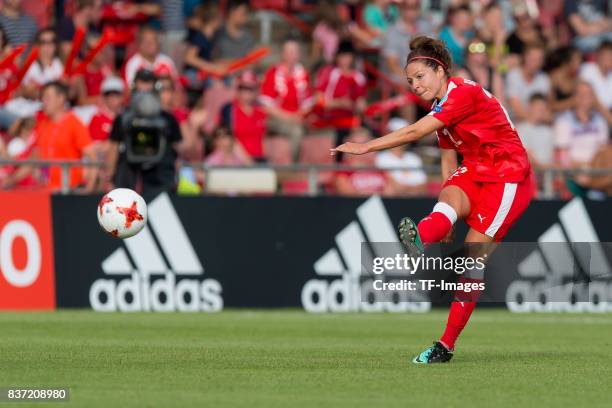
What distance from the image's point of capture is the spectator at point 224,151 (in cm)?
1803

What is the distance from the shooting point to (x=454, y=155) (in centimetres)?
1074

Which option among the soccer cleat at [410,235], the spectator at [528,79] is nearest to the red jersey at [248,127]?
the spectator at [528,79]

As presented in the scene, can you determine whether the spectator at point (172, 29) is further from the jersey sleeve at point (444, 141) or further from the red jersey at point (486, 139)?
the red jersey at point (486, 139)

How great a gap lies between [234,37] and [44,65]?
3.08 meters

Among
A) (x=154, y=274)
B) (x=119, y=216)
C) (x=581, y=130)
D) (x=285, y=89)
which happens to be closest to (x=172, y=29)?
(x=285, y=89)

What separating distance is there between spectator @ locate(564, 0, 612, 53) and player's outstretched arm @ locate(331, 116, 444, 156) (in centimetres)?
1347

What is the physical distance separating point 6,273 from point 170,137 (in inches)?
98.9

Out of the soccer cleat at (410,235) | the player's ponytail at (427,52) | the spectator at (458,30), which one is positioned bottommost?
the soccer cleat at (410,235)

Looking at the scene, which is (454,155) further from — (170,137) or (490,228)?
(170,137)

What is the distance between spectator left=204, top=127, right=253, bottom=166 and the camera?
18.0m

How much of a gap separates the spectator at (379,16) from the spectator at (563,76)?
2.57 m

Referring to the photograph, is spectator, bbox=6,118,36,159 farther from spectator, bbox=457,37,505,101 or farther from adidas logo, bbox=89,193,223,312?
spectator, bbox=457,37,505,101

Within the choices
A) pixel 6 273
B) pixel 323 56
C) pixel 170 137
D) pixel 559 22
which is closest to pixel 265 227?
pixel 170 137

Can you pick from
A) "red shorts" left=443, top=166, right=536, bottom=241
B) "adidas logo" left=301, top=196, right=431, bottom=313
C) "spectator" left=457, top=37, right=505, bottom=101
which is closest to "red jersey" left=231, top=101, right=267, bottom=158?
"adidas logo" left=301, top=196, right=431, bottom=313
